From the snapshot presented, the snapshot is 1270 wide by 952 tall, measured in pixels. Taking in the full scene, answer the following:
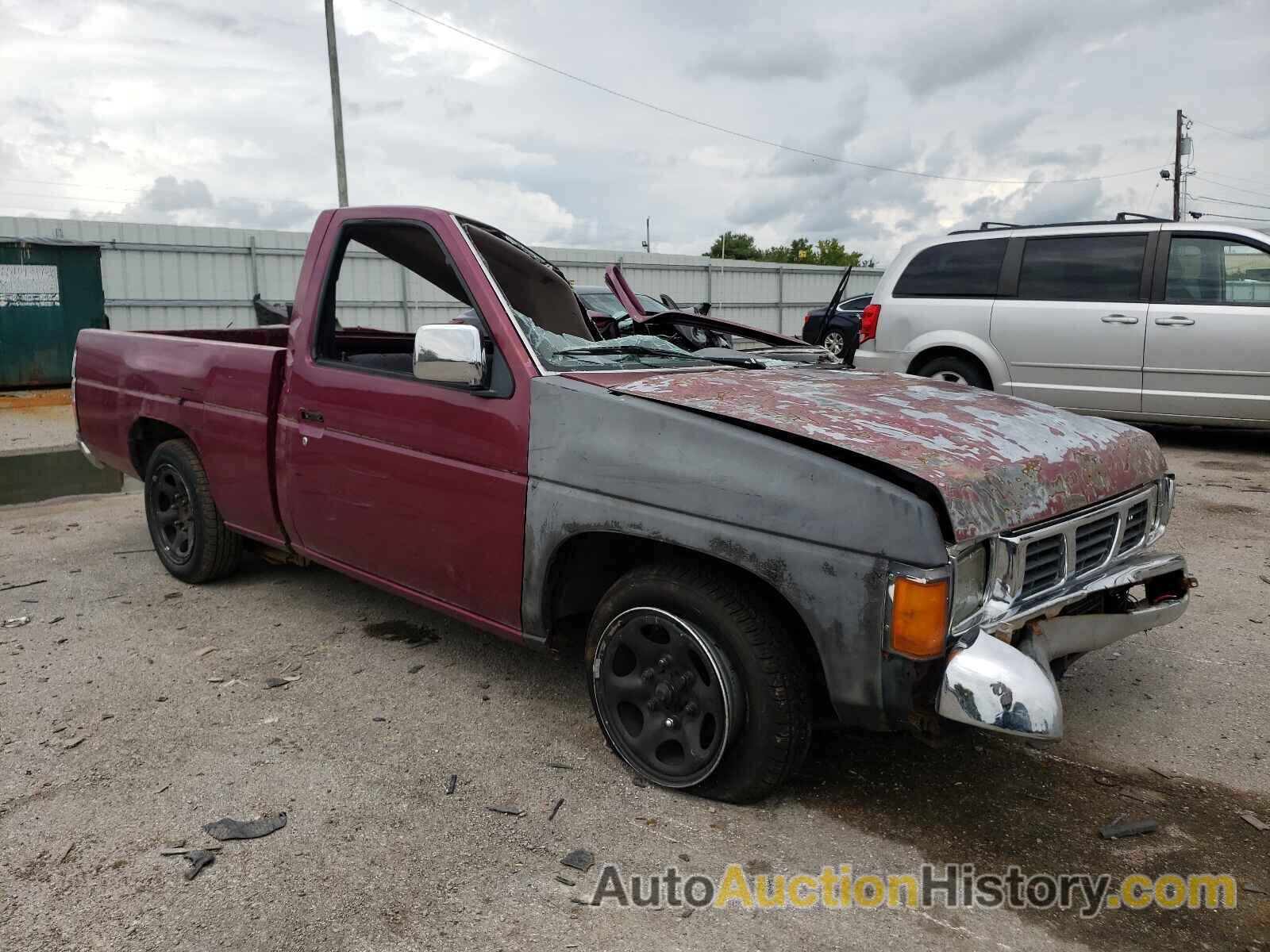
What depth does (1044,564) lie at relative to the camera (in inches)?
102

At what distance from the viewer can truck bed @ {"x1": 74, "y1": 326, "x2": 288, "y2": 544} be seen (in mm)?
4016

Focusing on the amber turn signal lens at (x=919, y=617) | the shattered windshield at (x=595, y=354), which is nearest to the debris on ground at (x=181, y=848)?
the shattered windshield at (x=595, y=354)

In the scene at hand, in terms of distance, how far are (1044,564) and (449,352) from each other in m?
1.83

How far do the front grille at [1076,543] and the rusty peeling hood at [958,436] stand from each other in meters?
0.05

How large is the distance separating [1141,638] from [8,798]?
165 inches

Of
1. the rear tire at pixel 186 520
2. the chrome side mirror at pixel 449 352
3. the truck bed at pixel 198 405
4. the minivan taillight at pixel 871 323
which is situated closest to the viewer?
the chrome side mirror at pixel 449 352

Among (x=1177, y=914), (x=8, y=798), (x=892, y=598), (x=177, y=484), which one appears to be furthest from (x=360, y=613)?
(x=1177, y=914)

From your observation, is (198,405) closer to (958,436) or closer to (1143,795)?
(958,436)

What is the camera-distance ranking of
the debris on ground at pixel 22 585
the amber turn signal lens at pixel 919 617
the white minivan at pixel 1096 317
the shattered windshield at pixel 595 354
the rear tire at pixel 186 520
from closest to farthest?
the amber turn signal lens at pixel 919 617 < the shattered windshield at pixel 595 354 < the rear tire at pixel 186 520 < the debris on ground at pixel 22 585 < the white minivan at pixel 1096 317

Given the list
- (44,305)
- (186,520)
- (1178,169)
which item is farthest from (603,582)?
(1178,169)

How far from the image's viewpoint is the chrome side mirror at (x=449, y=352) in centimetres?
296

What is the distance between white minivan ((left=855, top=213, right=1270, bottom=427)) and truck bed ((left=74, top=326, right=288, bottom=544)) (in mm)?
5688

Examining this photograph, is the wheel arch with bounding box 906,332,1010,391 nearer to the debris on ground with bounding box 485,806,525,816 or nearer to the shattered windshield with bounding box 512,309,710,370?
the shattered windshield with bounding box 512,309,710,370

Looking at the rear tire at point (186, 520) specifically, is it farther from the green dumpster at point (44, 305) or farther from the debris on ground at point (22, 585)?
the green dumpster at point (44, 305)
